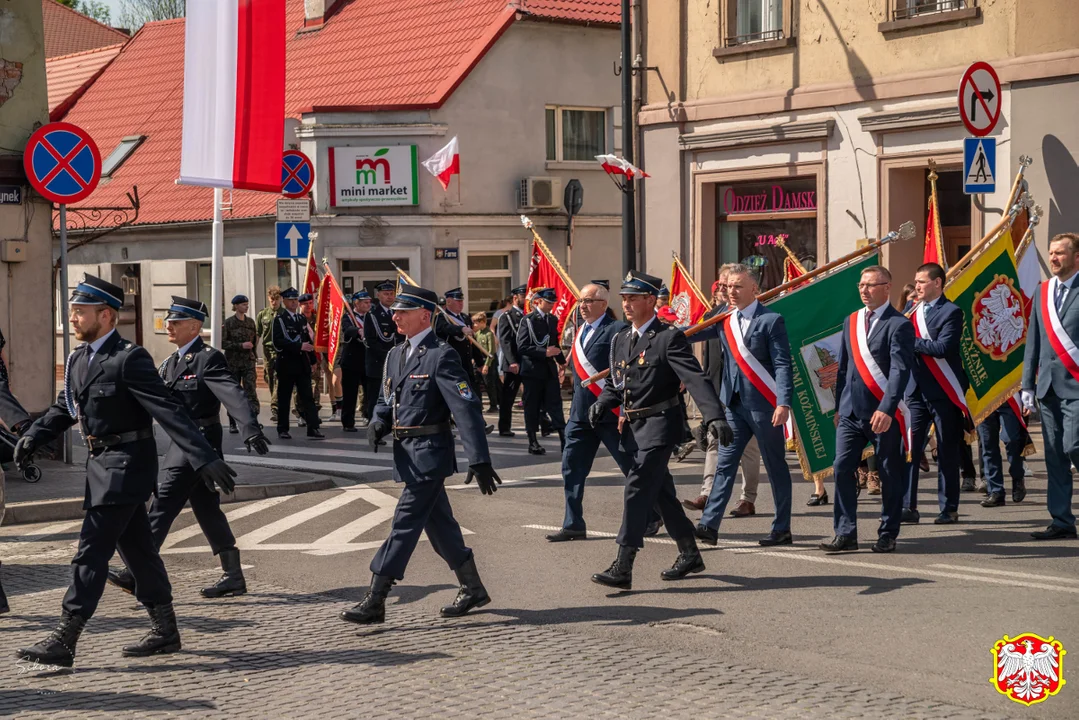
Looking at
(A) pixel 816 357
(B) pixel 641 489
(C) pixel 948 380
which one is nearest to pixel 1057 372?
(C) pixel 948 380

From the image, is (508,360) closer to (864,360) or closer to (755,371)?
(755,371)

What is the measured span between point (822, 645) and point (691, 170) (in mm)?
15320

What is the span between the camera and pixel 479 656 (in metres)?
7.09

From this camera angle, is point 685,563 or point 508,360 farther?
point 508,360

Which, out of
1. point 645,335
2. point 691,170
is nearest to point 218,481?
point 645,335

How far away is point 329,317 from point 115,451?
1329 centimetres

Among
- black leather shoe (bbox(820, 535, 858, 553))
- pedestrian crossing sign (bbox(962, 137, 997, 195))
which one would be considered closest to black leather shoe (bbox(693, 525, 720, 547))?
black leather shoe (bbox(820, 535, 858, 553))

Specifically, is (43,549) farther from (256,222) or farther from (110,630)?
(256,222)

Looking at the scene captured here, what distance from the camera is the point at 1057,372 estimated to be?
9.74 metres

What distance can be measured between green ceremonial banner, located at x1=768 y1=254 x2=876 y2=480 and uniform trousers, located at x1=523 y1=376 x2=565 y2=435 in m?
5.19

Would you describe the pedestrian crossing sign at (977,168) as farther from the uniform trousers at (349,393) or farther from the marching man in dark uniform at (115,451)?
the marching man in dark uniform at (115,451)

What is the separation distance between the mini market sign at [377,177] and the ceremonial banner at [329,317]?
8639 millimetres

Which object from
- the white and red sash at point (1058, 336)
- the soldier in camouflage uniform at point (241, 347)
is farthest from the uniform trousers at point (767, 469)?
the soldier in camouflage uniform at point (241, 347)

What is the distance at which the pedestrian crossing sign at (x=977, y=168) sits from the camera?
15.2 m
